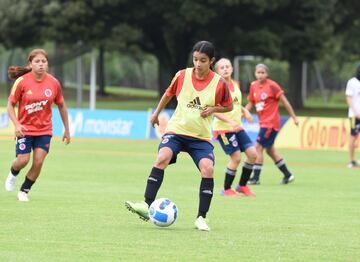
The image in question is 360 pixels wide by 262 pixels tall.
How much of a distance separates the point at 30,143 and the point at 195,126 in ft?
10.6

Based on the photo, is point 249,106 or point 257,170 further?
point 257,170

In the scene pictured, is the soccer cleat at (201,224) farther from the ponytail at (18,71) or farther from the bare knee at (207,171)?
the ponytail at (18,71)

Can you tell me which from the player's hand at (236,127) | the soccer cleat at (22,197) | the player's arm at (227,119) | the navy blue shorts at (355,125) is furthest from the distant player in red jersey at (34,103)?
the navy blue shorts at (355,125)

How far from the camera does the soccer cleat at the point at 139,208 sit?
33.4ft

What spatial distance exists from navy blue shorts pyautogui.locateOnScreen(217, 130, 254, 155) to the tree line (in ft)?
97.1

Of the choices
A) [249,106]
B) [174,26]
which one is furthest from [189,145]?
[174,26]

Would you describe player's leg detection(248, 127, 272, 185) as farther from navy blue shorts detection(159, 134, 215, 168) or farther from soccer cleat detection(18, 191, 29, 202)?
navy blue shorts detection(159, 134, 215, 168)

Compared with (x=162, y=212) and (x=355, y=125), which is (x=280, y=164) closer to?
(x=355, y=125)

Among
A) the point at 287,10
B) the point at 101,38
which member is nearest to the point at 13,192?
the point at 101,38

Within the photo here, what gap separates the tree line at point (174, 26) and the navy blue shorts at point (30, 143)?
3163cm

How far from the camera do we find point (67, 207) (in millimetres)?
12422

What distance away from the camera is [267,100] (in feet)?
57.1

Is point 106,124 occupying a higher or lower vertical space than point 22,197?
lower

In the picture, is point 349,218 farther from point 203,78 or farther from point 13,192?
point 13,192
